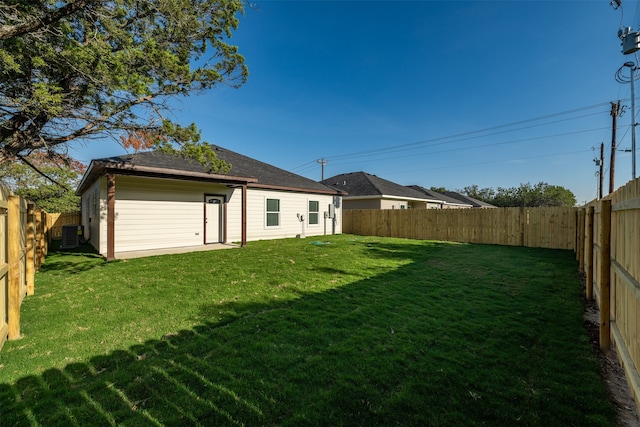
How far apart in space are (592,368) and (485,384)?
1.23m

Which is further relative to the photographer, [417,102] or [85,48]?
[417,102]

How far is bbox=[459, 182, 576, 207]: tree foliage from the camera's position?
42.3 meters

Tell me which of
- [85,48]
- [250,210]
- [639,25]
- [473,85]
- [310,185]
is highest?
[473,85]

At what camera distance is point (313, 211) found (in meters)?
15.5

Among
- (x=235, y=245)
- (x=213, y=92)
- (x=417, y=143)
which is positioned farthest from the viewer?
(x=417, y=143)

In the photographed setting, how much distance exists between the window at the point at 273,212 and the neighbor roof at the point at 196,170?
744 mm

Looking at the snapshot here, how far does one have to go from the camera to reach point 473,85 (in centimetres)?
1623

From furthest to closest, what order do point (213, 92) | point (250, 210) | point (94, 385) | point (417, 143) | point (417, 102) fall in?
point (417, 143), point (417, 102), point (250, 210), point (213, 92), point (94, 385)

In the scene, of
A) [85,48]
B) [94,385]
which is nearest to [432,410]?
[94,385]

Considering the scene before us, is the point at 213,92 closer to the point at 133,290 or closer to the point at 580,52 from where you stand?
the point at 133,290

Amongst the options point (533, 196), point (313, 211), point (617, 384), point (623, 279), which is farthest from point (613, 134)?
point (533, 196)

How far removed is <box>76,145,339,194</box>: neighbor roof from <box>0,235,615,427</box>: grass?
12.6ft

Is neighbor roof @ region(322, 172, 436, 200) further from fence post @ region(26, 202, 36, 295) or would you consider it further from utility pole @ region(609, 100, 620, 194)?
fence post @ region(26, 202, 36, 295)

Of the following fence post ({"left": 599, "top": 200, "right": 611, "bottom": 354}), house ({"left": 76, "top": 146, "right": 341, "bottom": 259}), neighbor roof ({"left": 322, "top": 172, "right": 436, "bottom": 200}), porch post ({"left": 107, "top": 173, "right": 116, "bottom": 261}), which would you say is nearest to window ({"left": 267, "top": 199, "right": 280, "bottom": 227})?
house ({"left": 76, "top": 146, "right": 341, "bottom": 259})
